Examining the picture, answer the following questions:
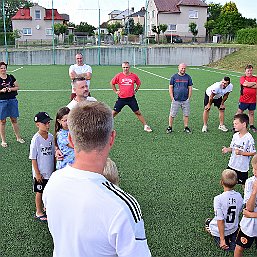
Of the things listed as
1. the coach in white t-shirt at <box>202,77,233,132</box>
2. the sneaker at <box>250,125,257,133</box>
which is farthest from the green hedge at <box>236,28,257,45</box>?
the coach in white t-shirt at <box>202,77,233,132</box>

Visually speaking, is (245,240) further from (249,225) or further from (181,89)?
(181,89)

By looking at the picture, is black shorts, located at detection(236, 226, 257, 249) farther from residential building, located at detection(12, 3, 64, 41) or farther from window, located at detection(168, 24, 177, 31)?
residential building, located at detection(12, 3, 64, 41)

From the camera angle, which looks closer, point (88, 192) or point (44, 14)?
point (88, 192)

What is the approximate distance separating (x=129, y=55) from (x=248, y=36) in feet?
45.3

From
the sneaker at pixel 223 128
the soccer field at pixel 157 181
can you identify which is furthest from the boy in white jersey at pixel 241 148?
the sneaker at pixel 223 128

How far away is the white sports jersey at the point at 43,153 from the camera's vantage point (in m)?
4.54

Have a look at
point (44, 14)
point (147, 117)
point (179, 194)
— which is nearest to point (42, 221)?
point (179, 194)

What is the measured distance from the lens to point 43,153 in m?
4.64

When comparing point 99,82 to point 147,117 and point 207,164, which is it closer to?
point 147,117

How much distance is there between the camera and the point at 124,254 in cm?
153

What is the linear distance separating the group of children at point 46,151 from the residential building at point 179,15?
50570 mm

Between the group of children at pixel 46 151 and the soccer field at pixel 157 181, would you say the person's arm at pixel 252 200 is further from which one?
the group of children at pixel 46 151

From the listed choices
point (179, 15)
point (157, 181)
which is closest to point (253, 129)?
point (157, 181)

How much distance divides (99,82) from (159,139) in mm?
11885
